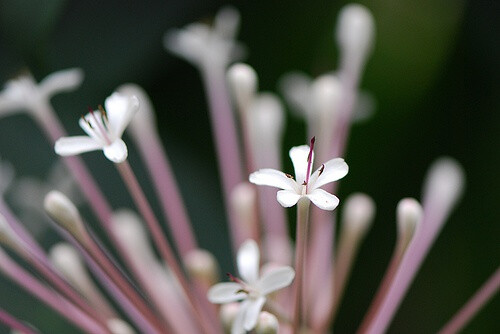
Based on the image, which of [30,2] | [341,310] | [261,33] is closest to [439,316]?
[341,310]

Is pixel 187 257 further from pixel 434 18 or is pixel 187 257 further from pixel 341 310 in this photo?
pixel 434 18

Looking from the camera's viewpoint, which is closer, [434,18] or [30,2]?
[30,2]

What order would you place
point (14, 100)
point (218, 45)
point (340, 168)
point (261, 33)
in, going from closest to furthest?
point (340, 168), point (14, 100), point (218, 45), point (261, 33)

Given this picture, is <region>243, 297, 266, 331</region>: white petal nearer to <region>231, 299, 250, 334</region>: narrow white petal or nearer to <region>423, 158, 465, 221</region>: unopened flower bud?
<region>231, 299, 250, 334</region>: narrow white petal

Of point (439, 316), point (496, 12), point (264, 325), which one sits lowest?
point (264, 325)

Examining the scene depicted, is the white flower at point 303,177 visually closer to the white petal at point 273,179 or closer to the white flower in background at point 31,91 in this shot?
the white petal at point 273,179

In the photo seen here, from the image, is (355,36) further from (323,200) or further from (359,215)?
(323,200)

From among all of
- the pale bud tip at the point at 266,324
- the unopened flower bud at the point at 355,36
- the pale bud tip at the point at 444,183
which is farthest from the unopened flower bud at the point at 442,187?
the pale bud tip at the point at 266,324

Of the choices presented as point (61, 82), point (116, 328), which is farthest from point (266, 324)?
point (61, 82)

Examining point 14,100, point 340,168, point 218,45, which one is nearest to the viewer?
point 340,168
